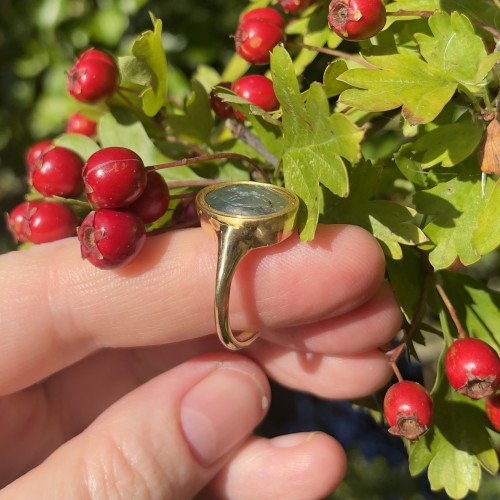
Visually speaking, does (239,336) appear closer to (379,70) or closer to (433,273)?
(433,273)

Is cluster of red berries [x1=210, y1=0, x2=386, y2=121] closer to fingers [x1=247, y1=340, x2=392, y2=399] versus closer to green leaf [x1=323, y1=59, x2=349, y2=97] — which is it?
green leaf [x1=323, y1=59, x2=349, y2=97]

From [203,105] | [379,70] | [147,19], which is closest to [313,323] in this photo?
[203,105]

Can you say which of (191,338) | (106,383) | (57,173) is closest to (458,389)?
(191,338)

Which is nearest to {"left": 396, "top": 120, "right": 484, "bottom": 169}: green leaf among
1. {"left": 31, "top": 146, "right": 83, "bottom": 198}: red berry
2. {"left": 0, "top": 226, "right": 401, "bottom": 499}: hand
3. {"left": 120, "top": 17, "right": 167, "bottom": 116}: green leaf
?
{"left": 0, "top": 226, "right": 401, "bottom": 499}: hand

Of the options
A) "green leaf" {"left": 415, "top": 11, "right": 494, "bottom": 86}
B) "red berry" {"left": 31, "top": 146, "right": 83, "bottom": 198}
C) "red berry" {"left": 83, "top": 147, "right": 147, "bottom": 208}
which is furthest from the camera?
"red berry" {"left": 31, "top": 146, "right": 83, "bottom": 198}

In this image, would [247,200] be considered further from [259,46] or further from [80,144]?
[80,144]

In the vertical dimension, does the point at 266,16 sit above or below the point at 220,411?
above
